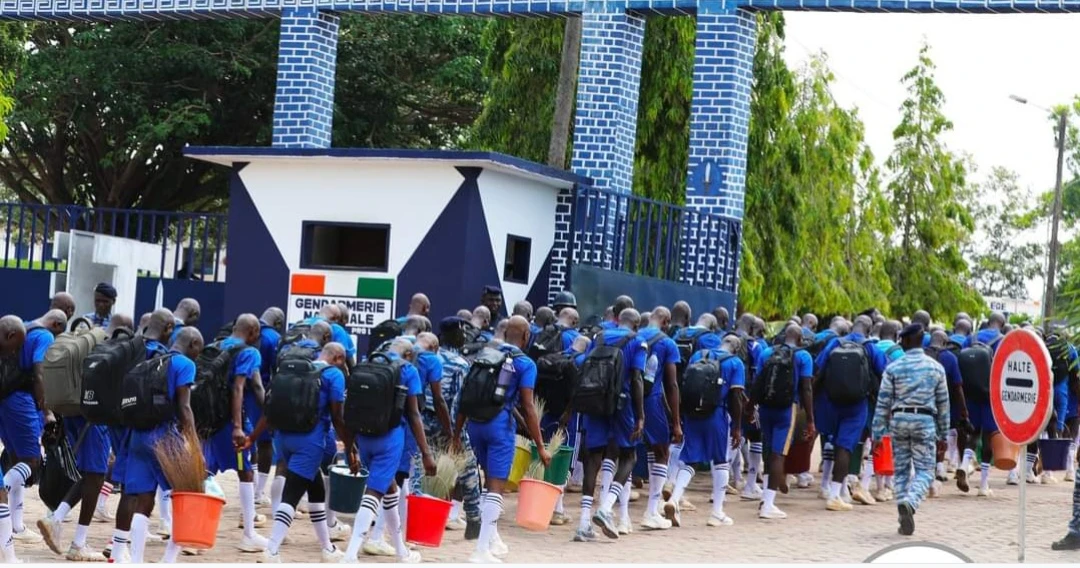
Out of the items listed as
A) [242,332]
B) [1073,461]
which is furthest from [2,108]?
[1073,461]

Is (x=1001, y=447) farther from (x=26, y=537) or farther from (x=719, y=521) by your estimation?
(x=26, y=537)

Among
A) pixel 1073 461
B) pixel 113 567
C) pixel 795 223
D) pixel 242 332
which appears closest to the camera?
pixel 113 567

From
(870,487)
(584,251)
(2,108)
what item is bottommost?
(870,487)

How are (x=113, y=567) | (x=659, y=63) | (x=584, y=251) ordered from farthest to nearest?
(x=659, y=63) → (x=584, y=251) → (x=113, y=567)

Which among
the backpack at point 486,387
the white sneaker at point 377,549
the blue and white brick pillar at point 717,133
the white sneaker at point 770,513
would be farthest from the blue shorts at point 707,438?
the blue and white brick pillar at point 717,133

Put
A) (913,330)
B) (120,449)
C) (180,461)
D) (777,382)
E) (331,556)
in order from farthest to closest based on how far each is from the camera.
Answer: (777,382), (913,330), (331,556), (120,449), (180,461)

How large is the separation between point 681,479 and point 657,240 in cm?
629

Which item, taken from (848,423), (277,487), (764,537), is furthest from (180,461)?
(848,423)

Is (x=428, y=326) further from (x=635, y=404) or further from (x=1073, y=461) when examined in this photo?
(x=1073, y=461)

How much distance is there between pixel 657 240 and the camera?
21.3 m

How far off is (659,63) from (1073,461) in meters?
9.89

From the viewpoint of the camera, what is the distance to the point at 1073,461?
22984 millimetres

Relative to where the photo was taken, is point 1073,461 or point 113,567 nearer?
point 113,567

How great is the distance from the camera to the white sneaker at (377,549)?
12594 millimetres
